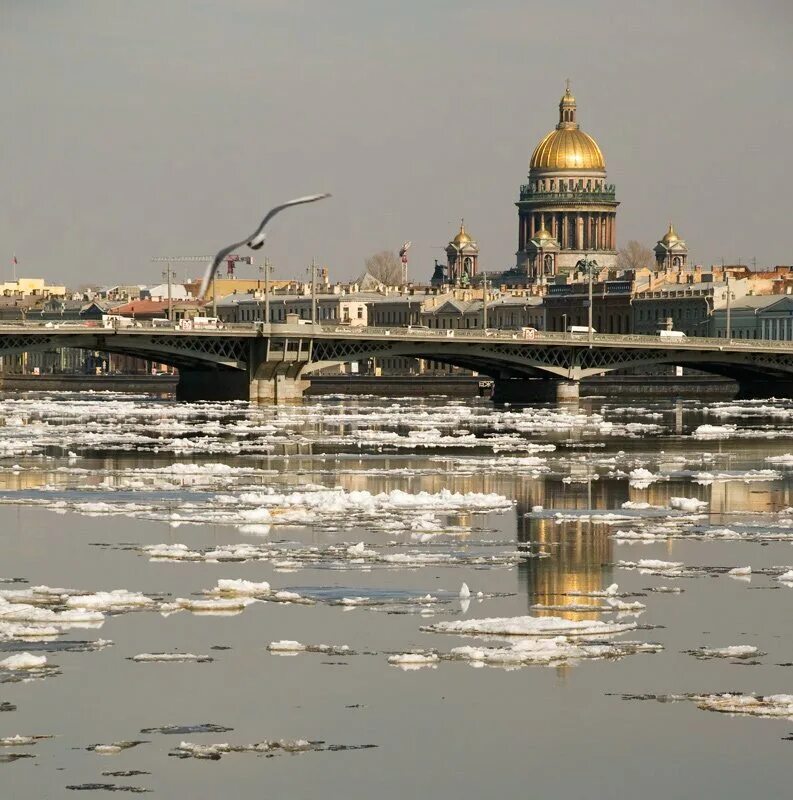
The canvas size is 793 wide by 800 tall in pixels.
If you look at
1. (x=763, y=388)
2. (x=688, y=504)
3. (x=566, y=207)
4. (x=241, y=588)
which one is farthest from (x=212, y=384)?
(x=566, y=207)

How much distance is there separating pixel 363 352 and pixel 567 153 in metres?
109

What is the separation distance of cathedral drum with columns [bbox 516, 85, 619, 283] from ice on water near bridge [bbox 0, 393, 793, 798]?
156875mm

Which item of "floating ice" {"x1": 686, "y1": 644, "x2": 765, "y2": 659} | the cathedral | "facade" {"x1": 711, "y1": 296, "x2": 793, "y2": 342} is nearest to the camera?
"floating ice" {"x1": 686, "y1": 644, "x2": 765, "y2": 659}

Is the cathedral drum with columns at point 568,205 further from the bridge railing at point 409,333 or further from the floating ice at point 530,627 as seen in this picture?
the floating ice at point 530,627

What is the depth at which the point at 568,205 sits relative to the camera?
192000 millimetres

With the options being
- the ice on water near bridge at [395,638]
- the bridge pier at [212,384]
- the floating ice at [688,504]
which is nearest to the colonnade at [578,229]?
the bridge pier at [212,384]

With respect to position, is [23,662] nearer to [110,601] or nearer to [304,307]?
[110,601]

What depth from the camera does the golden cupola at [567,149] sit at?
193 m

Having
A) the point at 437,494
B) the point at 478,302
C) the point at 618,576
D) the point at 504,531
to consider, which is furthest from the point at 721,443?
the point at 478,302

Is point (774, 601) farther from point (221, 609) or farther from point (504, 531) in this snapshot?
point (504, 531)

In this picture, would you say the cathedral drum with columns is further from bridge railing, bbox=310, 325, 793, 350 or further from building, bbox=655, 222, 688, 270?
bridge railing, bbox=310, 325, 793, 350

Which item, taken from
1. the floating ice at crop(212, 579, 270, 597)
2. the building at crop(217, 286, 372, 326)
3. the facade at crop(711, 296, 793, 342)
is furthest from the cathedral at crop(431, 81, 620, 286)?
the floating ice at crop(212, 579, 270, 597)

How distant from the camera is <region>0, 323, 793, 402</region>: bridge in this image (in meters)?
81.2

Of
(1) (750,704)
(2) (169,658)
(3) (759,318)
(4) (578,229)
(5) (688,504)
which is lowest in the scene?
(1) (750,704)
